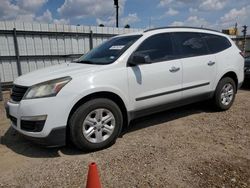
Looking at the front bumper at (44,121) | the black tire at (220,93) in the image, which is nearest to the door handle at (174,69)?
the black tire at (220,93)

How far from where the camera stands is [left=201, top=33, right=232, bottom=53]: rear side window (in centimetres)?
504

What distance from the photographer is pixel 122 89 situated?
3.71 m

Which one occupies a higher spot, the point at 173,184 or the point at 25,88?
the point at 25,88

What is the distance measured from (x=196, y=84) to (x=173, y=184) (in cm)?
245

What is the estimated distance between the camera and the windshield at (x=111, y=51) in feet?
12.9

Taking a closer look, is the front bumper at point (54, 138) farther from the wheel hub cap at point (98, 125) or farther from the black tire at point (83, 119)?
the wheel hub cap at point (98, 125)

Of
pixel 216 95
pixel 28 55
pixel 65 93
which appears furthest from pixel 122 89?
pixel 28 55

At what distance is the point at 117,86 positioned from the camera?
3.65 meters

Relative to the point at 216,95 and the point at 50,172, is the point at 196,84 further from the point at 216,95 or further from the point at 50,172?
the point at 50,172

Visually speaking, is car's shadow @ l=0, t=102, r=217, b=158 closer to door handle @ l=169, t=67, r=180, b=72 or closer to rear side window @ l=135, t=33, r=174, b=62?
door handle @ l=169, t=67, r=180, b=72

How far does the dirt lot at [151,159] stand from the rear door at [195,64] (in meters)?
0.70

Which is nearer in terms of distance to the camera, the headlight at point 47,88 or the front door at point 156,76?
the headlight at point 47,88

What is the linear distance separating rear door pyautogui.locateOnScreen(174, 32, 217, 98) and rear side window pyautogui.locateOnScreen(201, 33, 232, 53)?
14 centimetres

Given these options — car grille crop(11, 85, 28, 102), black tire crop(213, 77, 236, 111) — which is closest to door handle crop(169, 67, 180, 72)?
black tire crop(213, 77, 236, 111)
